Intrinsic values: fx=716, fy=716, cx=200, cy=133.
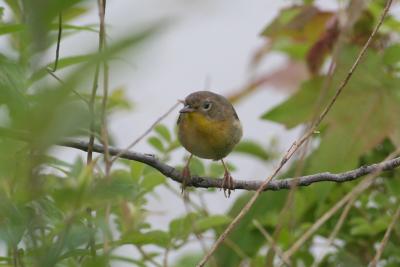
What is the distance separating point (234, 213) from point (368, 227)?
2.30ft

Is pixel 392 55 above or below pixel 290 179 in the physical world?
above

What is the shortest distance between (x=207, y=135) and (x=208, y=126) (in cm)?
11

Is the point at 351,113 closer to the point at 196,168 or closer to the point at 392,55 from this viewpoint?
the point at 392,55

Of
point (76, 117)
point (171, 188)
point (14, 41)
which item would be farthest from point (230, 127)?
point (76, 117)

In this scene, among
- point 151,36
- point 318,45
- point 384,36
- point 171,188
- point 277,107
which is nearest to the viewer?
point 151,36

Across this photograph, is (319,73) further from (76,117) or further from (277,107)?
(76,117)

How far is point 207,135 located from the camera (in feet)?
9.73

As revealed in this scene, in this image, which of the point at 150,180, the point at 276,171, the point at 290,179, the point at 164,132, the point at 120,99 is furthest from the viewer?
the point at 120,99

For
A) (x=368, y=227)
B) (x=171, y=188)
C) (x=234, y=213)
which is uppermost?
(x=171, y=188)

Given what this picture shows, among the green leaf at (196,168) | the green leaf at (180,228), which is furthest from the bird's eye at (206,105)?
the green leaf at (180,228)

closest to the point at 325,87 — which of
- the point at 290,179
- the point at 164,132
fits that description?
the point at 290,179

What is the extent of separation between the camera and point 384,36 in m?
3.23

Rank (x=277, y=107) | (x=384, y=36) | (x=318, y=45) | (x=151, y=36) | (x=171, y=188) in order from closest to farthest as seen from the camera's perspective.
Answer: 1. (x=151, y=36)
2. (x=171, y=188)
3. (x=277, y=107)
4. (x=318, y=45)
5. (x=384, y=36)

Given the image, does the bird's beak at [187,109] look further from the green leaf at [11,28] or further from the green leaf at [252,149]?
the green leaf at [11,28]
